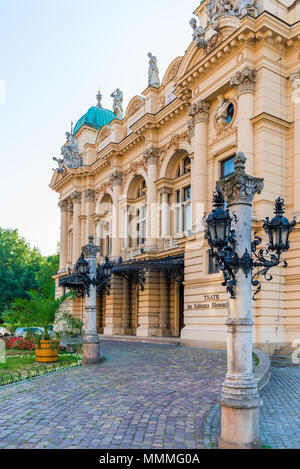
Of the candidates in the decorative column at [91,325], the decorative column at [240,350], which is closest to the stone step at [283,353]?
the decorative column at [91,325]

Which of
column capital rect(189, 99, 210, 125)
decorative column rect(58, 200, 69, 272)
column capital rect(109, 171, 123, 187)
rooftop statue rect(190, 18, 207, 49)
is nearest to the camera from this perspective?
rooftop statue rect(190, 18, 207, 49)

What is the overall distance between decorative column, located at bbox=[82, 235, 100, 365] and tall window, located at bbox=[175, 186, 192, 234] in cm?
1135

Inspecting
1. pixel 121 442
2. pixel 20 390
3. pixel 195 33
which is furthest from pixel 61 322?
pixel 195 33

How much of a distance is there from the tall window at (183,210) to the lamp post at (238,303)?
19.1 metres

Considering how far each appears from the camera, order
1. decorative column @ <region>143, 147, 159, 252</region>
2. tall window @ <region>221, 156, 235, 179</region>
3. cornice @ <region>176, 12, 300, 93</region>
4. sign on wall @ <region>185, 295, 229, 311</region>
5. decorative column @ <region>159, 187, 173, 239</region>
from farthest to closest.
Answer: decorative column @ <region>143, 147, 159, 252</region>
decorative column @ <region>159, 187, 173, 239</region>
tall window @ <region>221, 156, 235, 179</region>
sign on wall @ <region>185, 295, 229, 311</region>
cornice @ <region>176, 12, 300, 93</region>

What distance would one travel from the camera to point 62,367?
44.5 feet

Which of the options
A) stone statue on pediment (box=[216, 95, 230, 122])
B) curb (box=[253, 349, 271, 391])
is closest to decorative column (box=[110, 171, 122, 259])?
stone statue on pediment (box=[216, 95, 230, 122])

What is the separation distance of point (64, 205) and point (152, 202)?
57.7ft

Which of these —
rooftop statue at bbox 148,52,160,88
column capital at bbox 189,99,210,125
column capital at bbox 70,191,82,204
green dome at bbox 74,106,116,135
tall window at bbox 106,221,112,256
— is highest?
green dome at bbox 74,106,116,135

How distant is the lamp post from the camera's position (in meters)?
5.65

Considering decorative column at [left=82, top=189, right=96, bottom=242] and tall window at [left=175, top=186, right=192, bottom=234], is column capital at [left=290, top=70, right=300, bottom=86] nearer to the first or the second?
tall window at [left=175, top=186, right=192, bottom=234]

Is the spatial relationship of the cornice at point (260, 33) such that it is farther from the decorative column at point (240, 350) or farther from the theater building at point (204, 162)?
the decorative column at point (240, 350)

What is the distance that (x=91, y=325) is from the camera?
14453 mm

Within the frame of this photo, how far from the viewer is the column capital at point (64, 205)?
42.4m
